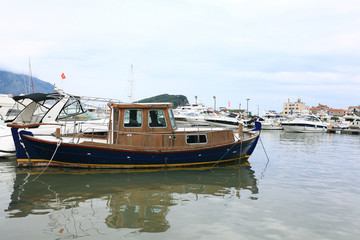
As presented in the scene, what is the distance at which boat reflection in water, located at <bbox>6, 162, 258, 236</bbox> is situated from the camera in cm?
680

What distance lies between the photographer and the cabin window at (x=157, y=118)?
12173mm

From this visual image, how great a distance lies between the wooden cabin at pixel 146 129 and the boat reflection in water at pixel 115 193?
118 cm

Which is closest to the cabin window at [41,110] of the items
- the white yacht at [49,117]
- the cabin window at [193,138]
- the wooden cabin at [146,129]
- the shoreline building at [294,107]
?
the white yacht at [49,117]

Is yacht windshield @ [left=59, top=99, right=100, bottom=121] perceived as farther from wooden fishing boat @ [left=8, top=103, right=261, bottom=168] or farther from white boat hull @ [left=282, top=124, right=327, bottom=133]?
white boat hull @ [left=282, top=124, right=327, bottom=133]

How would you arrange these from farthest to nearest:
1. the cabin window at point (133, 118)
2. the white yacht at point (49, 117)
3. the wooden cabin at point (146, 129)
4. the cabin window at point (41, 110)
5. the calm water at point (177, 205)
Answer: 1. the cabin window at point (41, 110)
2. the white yacht at point (49, 117)
3. the cabin window at point (133, 118)
4. the wooden cabin at point (146, 129)
5. the calm water at point (177, 205)

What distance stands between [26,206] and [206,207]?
5.06 metres

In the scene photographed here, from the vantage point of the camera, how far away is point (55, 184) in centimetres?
969

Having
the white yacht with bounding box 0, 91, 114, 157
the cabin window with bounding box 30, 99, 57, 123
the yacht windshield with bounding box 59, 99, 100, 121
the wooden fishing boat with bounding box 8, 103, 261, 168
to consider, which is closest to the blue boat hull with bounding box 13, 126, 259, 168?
the wooden fishing boat with bounding box 8, 103, 261, 168


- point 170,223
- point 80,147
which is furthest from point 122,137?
point 170,223

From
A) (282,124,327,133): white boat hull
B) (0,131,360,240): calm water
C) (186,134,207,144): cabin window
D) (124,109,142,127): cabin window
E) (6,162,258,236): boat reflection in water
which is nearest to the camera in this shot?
(0,131,360,240): calm water

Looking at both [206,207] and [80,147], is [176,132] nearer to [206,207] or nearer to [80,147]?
[80,147]

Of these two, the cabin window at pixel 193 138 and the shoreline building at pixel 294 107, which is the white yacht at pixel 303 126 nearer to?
the cabin window at pixel 193 138

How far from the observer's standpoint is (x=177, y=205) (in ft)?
26.4

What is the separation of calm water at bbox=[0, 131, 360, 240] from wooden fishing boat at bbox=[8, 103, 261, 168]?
470 mm
